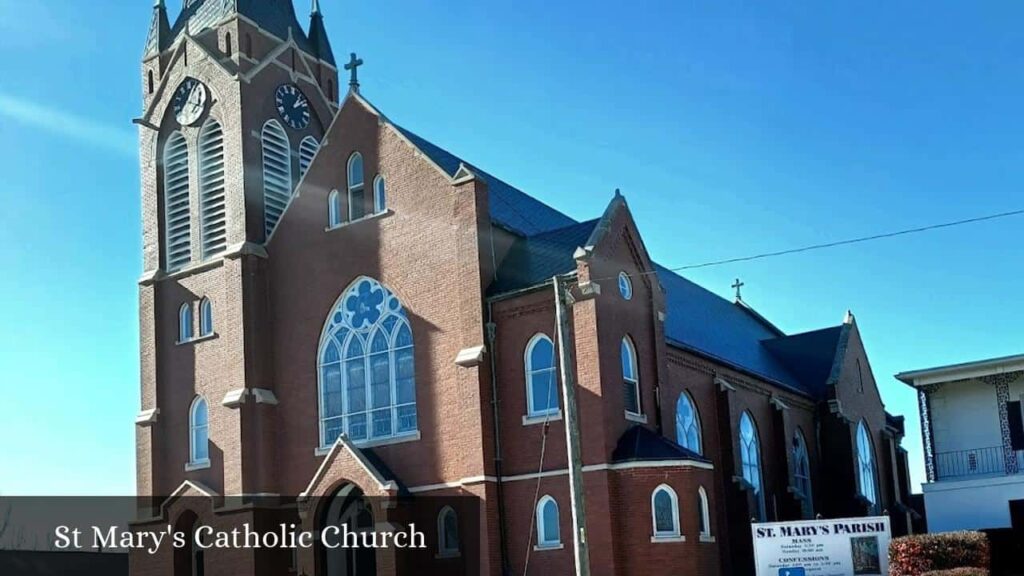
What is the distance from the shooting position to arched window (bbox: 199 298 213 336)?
121 ft

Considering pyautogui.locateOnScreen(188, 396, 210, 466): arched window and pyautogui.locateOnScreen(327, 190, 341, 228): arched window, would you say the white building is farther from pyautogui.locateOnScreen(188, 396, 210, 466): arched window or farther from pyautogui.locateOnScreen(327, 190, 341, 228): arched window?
pyautogui.locateOnScreen(188, 396, 210, 466): arched window

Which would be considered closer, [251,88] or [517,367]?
[517,367]

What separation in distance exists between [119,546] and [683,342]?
57.1ft

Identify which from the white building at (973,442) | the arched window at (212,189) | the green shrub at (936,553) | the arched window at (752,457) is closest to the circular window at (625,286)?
the green shrub at (936,553)

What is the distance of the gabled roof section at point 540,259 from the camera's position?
31.2m

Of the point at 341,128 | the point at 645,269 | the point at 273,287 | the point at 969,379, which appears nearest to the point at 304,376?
the point at 273,287

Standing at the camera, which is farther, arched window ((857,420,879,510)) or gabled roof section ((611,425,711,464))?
arched window ((857,420,879,510))

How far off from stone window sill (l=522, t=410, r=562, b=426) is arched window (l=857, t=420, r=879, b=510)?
66.9ft

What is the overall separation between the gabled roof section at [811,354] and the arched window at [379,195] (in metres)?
19.8

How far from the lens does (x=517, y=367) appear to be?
30.8 m

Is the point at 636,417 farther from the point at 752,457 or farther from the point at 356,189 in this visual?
the point at 752,457

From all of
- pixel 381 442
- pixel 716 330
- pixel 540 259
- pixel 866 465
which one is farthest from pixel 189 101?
pixel 866 465

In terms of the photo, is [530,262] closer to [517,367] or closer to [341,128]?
[517,367]

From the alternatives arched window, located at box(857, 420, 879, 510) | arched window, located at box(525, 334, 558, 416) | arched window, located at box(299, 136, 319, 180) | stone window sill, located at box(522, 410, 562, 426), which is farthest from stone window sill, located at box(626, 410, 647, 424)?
arched window, located at box(857, 420, 879, 510)
